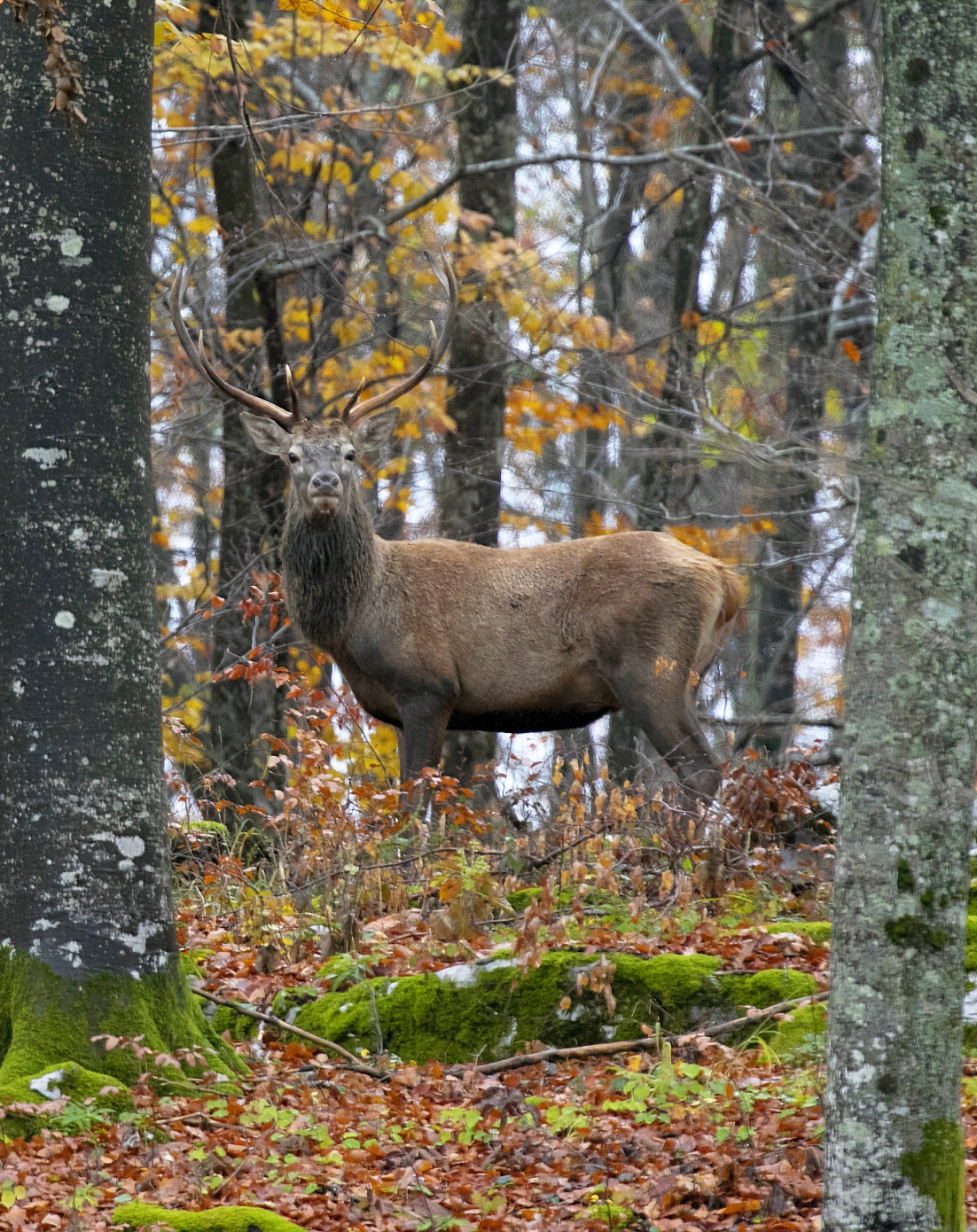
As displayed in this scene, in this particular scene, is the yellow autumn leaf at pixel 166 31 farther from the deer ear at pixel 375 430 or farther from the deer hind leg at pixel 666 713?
the deer hind leg at pixel 666 713

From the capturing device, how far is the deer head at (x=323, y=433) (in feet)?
30.1

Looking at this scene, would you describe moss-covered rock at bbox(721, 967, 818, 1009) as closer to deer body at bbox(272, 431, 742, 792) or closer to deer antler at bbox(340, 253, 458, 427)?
deer body at bbox(272, 431, 742, 792)

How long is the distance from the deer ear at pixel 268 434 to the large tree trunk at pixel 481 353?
3341 millimetres

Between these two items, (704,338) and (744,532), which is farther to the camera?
(704,338)

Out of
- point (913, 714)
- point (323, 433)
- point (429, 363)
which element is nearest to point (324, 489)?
point (323, 433)

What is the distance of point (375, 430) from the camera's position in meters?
9.83

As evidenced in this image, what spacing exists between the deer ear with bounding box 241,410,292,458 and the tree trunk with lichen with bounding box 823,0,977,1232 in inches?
249

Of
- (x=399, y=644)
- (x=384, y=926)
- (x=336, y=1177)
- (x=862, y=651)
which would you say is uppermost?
(x=399, y=644)

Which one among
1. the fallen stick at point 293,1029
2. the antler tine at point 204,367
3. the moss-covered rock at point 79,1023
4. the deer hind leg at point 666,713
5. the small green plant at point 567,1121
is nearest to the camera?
the small green plant at point 567,1121

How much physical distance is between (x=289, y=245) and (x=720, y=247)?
8.01 m

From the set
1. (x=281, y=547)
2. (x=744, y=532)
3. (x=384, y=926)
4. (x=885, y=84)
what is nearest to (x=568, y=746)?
(x=744, y=532)

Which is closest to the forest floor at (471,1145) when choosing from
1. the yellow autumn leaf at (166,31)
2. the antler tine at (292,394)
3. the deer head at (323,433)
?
the deer head at (323,433)

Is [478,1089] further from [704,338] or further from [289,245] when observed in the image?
[704,338]

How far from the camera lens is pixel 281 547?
32.4 feet
